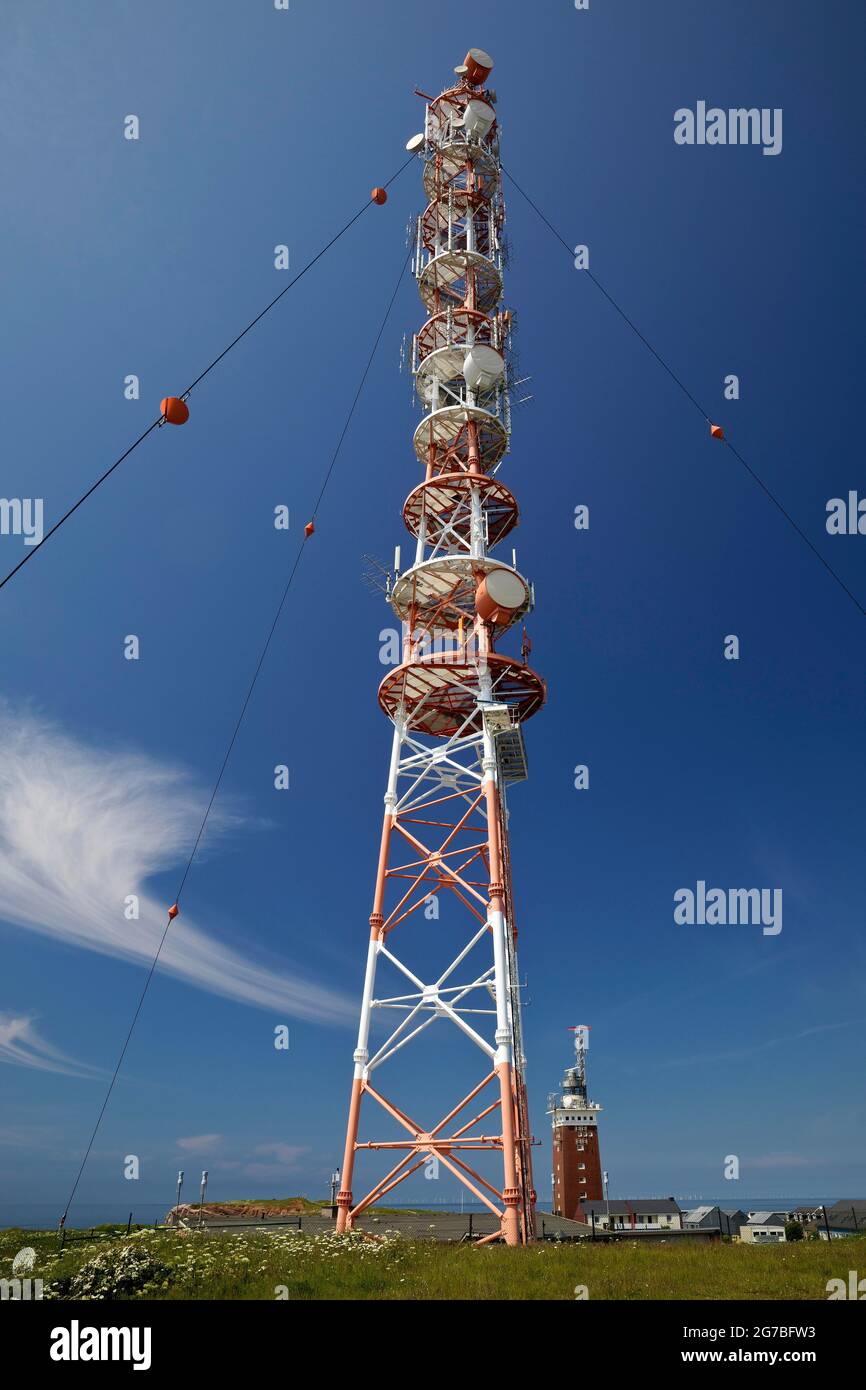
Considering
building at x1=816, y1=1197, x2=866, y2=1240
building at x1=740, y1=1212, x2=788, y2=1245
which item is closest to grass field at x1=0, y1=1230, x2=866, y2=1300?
building at x1=740, y1=1212, x2=788, y2=1245

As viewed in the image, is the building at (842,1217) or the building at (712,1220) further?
the building at (712,1220)

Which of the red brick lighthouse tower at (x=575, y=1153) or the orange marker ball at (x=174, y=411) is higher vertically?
the orange marker ball at (x=174, y=411)

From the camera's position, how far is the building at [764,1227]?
61.8 meters

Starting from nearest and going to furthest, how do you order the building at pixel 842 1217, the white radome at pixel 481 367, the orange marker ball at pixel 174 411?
1. the orange marker ball at pixel 174 411
2. the white radome at pixel 481 367
3. the building at pixel 842 1217

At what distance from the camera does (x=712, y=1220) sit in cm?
6744

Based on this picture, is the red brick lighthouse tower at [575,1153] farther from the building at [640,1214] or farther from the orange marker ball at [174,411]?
the orange marker ball at [174,411]

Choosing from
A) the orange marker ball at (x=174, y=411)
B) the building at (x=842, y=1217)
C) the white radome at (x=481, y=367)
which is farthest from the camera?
the building at (x=842, y=1217)

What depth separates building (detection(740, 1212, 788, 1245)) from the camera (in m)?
61.8

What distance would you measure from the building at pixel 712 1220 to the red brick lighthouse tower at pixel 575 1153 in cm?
861

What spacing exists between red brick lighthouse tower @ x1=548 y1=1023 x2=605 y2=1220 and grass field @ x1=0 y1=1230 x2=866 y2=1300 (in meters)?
67.5

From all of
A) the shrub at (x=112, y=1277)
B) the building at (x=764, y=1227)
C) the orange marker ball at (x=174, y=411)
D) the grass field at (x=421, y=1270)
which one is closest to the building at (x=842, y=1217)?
the building at (x=764, y=1227)
